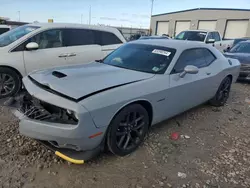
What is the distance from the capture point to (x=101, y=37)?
239 inches

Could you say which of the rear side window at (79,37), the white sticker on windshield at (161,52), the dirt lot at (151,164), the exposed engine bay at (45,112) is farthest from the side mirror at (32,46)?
the white sticker on windshield at (161,52)

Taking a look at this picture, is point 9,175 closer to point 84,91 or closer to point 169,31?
point 84,91

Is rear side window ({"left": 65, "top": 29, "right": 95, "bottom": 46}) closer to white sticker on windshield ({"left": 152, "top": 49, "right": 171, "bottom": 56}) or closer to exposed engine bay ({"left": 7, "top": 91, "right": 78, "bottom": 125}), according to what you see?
white sticker on windshield ({"left": 152, "top": 49, "right": 171, "bottom": 56})

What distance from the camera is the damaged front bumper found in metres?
2.34

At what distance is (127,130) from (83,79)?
87 centimetres

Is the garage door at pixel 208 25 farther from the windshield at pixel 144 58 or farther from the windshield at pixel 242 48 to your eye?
the windshield at pixel 144 58

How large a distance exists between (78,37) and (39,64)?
1.28 meters

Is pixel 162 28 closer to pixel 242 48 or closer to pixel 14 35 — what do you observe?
pixel 242 48

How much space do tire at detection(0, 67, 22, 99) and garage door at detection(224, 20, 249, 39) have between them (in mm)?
28438

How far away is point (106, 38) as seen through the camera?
20.2 ft

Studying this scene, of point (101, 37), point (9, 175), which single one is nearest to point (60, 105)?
point (9, 175)

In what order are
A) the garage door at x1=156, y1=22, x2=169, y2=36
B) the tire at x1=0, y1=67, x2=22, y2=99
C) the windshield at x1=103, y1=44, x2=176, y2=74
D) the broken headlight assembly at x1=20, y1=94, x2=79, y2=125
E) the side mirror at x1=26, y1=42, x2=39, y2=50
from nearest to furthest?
the broken headlight assembly at x1=20, y1=94, x2=79, y2=125
the windshield at x1=103, y1=44, x2=176, y2=74
the tire at x1=0, y1=67, x2=22, y2=99
the side mirror at x1=26, y1=42, x2=39, y2=50
the garage door at x1=156, y1=22, x2=169, y2=36

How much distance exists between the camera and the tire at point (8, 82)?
4.58 m

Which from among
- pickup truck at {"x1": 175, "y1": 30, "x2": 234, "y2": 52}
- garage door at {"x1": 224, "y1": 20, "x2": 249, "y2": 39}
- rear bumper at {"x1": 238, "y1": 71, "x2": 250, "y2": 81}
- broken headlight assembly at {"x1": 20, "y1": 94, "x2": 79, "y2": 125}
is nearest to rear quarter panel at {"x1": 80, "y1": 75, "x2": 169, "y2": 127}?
broken headlight assembly at {"x1": 20, "y1": 94, "x2": 79, "y2": 125}
